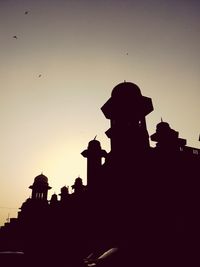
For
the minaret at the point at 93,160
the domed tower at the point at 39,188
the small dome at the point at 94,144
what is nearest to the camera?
the minaret at the point at 93,160

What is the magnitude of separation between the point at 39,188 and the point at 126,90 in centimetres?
2505

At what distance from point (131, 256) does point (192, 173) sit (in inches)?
404

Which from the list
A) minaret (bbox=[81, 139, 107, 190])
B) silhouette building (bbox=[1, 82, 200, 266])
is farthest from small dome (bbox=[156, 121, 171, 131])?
minaret (bbox=[81, 139, 107, 190])

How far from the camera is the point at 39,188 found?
3725cm

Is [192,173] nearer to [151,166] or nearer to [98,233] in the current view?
[151,166]

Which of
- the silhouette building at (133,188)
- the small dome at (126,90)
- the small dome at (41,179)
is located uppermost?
the small dome at (126,90)

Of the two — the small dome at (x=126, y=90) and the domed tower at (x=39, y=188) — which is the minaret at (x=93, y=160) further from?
the domed tower at (x=39, y=188)

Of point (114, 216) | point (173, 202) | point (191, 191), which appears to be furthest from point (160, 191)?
point (114, 216)

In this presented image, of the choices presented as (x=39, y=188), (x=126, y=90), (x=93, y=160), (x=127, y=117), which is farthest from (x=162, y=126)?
→ (x=39, y=188)

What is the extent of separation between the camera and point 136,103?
18609 millimetres

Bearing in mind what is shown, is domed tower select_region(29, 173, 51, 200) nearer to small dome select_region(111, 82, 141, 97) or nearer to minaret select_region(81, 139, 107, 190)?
minaret select_region(81, 139, 107, 190)

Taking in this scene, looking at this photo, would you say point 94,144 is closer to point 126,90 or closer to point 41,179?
point 126,90

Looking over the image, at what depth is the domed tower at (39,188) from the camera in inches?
1460

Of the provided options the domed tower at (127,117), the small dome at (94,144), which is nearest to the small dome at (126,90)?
the domed tower at (127,117)
